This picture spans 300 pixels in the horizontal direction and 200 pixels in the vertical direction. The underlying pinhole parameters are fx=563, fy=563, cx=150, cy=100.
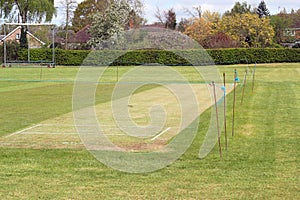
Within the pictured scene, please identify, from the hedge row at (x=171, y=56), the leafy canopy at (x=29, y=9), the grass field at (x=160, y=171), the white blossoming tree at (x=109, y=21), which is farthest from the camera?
the leafy canopy at (x=29, y=9)

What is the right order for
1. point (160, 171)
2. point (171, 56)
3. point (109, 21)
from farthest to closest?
point (109, 21)
point (171, 56)
point (160, 171)

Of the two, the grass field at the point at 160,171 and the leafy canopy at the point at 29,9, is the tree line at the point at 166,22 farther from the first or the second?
the grass field at the point at 160,171

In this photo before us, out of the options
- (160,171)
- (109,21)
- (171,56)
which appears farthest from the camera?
(109,21)

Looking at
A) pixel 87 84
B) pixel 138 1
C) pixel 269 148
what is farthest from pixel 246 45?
pixel 269 148

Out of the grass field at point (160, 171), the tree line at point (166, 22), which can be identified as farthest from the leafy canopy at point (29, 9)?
the grass field at point (160, 171)

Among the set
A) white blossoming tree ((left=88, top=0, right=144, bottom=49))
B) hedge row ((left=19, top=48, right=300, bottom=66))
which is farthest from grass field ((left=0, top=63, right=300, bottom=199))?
white blossoming tree ((left=88, top=0, right=144, bottom=49))

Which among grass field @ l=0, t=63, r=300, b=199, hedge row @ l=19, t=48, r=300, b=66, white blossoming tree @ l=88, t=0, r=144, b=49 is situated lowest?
grass field @ l=0, t=63, r=300, b=199

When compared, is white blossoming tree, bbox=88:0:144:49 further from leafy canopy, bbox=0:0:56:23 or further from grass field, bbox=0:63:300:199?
grass field, bbox=0:63:300:199

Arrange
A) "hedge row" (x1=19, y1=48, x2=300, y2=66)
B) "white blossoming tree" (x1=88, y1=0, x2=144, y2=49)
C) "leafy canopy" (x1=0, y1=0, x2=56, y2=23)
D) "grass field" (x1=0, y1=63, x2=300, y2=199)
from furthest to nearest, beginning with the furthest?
"leafy canopy" (x1=0, y1=0, x2=56, y2=23) → "white blossoming tree" (x1=88, y1=0, x2=144, y2=49) → "hedge row" (x1=19, y1=48, x2=300, y2=66) → "grass field" (x1=0, y1=63, x2=300, y2=199)

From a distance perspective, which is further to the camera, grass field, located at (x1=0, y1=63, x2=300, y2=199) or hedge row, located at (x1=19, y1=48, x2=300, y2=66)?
hedge row, located at (x1=19, y1=48, x2=300, y2=66)

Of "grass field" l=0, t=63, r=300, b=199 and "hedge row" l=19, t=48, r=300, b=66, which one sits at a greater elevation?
"hedge row" l=19, t=48, r=300, b=66

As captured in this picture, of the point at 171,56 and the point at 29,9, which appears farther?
the point at 29,9

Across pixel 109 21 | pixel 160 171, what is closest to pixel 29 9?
pixel 109 21

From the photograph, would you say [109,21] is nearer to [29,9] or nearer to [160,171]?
[29,9]
